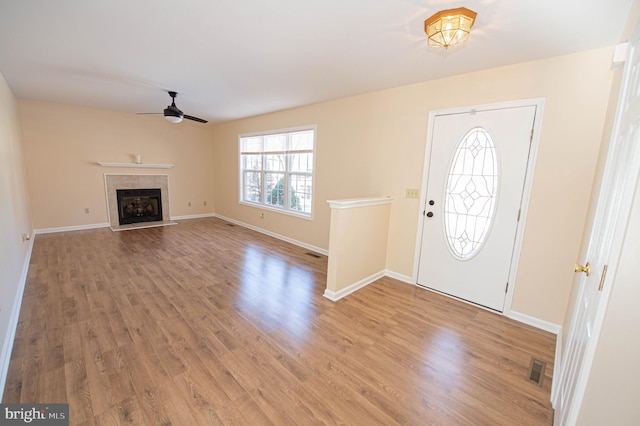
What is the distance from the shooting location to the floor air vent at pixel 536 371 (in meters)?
1.86

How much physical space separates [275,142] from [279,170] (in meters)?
0.59

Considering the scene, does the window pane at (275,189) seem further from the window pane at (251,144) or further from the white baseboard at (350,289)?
the white baseboard at (350,289)

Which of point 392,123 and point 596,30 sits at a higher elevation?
point 596,30

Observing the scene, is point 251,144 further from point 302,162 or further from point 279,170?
point 302,162

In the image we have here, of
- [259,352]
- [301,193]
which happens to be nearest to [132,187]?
[301,193]

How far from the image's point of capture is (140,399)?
1581mm

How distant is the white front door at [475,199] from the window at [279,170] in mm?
2216

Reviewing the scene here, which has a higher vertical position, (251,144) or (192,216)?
(251,144)

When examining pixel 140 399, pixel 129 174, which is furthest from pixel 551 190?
pixel 129 174

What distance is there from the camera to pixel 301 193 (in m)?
4.95

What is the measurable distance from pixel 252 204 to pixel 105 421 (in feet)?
15.8

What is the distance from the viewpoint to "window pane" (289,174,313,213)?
480 cm

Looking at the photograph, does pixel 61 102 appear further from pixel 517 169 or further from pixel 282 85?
pixel 517 169

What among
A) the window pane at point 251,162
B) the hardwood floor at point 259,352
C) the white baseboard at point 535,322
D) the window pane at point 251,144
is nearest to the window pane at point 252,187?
the window pane at point 251,162
